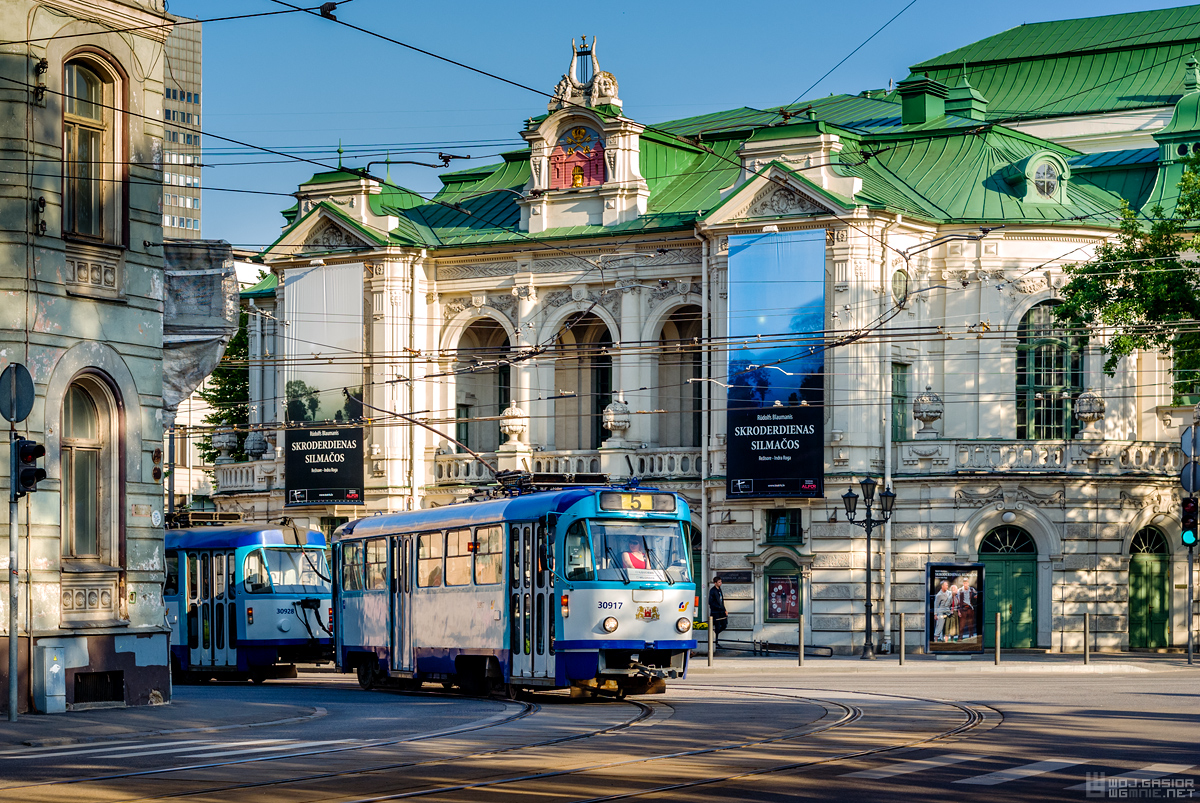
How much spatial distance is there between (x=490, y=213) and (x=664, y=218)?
6.33m

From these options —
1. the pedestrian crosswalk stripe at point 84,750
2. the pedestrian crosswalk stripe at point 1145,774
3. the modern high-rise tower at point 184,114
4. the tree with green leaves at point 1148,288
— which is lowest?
the pedestrian crosswalk stripe at point 84,750

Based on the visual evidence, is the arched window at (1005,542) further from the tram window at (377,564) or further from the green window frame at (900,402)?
the tram window at (377,564)

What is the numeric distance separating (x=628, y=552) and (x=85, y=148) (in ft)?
29.3

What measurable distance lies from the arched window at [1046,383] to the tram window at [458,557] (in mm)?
22636

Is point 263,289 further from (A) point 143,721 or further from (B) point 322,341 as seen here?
(A) point 143,721

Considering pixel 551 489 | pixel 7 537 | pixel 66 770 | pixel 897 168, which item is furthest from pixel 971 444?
pixel 66 770

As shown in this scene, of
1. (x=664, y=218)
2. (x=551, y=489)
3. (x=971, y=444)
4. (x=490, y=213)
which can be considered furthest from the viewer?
(x=490, y=213)

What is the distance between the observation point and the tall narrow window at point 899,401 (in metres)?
45.4

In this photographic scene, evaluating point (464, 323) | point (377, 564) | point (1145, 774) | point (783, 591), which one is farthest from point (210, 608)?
point (1145, 774)

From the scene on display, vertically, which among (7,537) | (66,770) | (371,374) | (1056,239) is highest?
(1056,239)

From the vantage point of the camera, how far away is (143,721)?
68.0 ft

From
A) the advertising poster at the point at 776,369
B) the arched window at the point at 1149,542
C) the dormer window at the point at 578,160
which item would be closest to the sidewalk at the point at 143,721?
the advertising poster at the point at 776,369

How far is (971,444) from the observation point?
43875mm

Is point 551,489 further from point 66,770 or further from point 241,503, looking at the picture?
point 241,503
